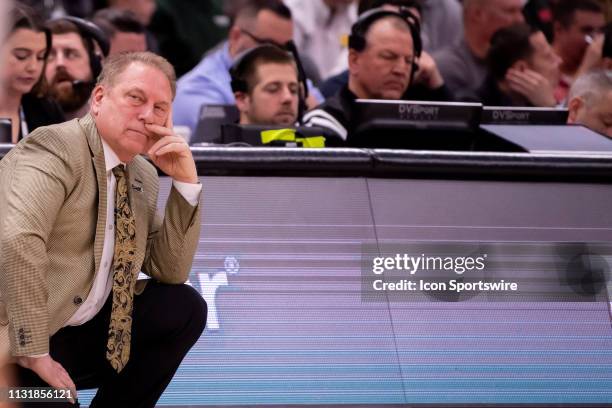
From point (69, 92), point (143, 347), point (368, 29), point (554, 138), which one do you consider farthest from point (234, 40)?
point (143, 347)

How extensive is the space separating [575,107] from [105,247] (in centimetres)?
330

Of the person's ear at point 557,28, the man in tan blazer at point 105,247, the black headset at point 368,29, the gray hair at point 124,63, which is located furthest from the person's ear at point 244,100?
the person's ear at point 557,28

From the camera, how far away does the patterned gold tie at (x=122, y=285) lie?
121 inches

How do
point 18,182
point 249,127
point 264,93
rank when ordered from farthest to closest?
point 264,93 < point 249,127 < point 18,182

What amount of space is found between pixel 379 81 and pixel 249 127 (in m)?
1.44

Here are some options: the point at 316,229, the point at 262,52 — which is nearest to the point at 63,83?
the point at 262,52

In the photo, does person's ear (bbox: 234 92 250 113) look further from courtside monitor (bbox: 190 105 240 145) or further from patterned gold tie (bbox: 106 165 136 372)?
patterned gold tie (bbox: 106 165 136 372)

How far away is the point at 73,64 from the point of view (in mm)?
5582

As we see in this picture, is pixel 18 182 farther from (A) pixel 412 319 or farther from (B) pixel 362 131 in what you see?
(B) pixel 362 131

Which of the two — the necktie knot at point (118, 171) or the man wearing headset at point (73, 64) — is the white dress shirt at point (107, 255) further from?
the man wearing headset at point (73, 64)

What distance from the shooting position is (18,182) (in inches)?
113


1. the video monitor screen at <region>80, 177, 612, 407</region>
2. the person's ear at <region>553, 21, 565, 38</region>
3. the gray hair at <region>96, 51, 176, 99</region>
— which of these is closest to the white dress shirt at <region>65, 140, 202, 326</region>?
the gray hair at <region>96, 51, 176, 99</region>

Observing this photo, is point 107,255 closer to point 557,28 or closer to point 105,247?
point 105,247

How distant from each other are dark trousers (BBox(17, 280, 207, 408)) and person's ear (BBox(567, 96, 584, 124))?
9.96 ft
